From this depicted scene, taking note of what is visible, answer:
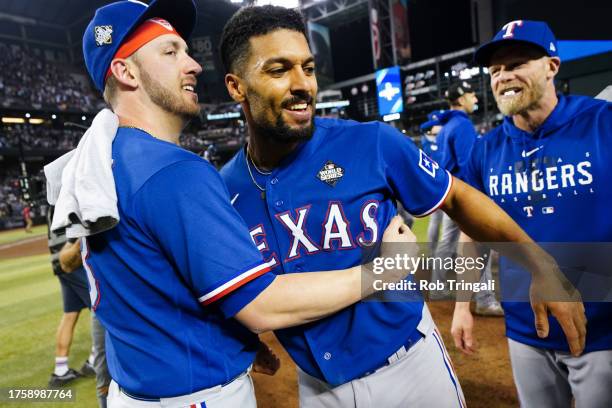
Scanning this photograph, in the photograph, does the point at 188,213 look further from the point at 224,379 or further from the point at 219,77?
the point at 219,77

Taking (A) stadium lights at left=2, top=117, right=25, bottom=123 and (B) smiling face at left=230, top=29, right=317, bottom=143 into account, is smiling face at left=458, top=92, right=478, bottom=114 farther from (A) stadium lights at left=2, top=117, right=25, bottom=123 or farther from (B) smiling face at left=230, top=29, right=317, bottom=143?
(A) stadium lights at left=2, top=117, right=25, bottom=123

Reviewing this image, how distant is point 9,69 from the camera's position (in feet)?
105

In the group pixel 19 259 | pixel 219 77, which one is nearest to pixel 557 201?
pixel 19 259

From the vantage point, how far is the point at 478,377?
3334 millimetres

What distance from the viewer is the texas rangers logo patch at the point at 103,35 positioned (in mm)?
1555

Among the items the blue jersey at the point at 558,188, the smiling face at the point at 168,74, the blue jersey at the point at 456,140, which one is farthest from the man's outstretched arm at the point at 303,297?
the blue jersey at the point at 456,140

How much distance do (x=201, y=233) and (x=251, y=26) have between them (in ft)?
3.26

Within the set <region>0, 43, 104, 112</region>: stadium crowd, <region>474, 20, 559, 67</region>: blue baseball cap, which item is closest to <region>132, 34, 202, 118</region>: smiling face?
<region>474, 20, 559, 67</region>: blue baseball cap

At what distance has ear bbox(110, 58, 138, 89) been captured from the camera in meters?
1.56

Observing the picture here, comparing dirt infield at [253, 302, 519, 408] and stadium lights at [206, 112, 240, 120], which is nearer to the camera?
dirt infield at [253, 302, 519, 408]

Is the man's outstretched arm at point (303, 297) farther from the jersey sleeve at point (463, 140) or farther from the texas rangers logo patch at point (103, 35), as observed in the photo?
the jersey sleeve at point (463, 140)

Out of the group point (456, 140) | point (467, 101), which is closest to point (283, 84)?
point (456, 140)

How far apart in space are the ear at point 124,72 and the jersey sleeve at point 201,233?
56 centimetres

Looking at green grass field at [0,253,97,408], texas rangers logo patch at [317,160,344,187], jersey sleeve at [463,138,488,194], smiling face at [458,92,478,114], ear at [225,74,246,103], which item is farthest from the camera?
smiling face at [458,92,478,114]
